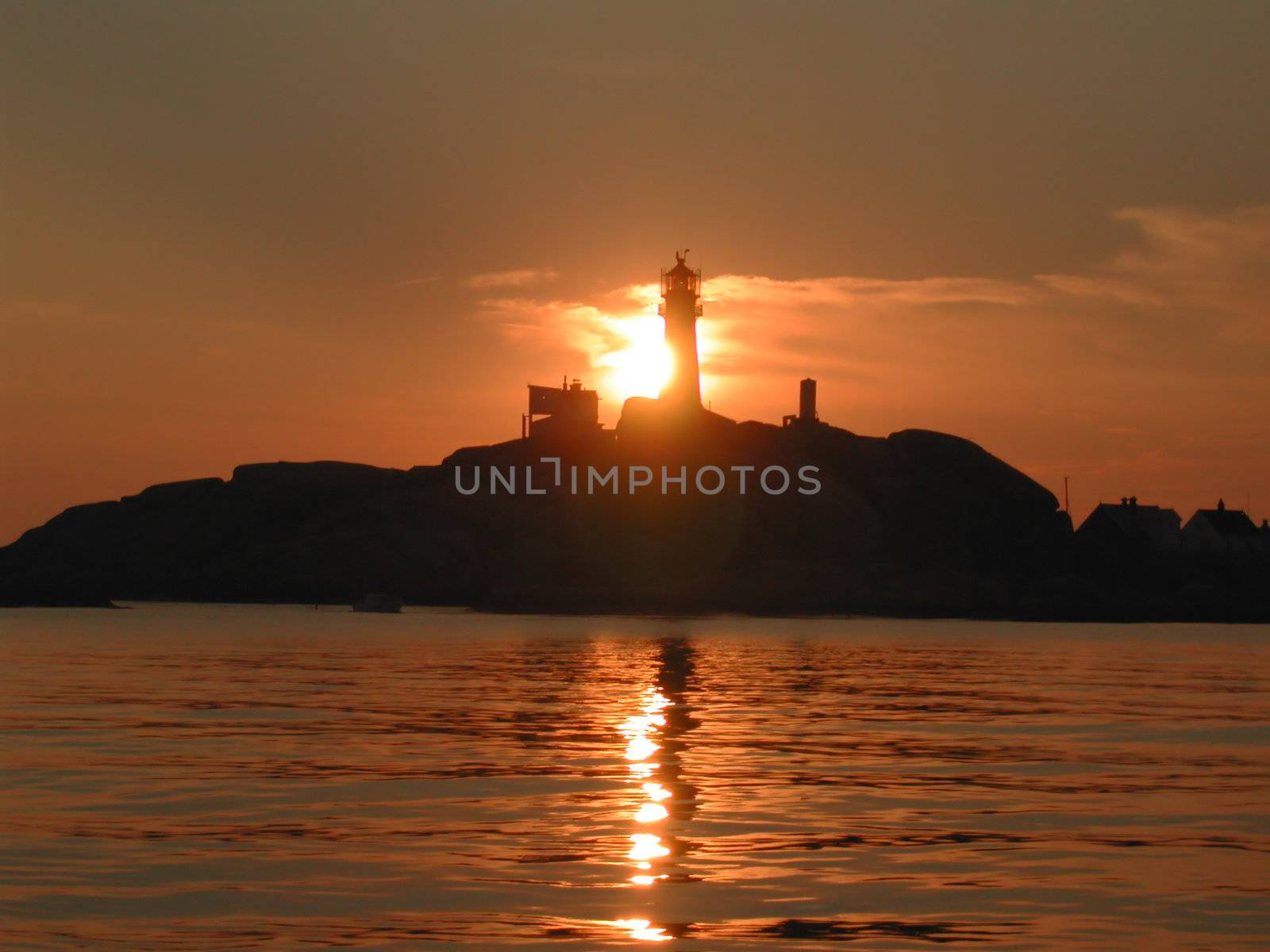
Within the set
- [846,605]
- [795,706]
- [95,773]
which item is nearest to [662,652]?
[795,706]

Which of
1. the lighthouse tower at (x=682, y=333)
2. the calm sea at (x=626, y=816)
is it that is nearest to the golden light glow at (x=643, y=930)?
the calm sea at (x=626, y=816)

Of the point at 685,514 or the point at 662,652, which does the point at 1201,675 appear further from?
the point at 685,514

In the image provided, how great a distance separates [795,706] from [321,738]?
1747 cm

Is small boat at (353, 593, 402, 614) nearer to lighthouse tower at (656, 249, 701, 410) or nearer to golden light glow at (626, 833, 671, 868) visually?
lighthouse tower at (656, 249, 701, 410)

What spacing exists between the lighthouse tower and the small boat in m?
41.1

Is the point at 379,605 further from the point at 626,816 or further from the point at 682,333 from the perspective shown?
the point at 626,816

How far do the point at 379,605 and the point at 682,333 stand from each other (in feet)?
158

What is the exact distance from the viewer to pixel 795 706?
4869 centimetres

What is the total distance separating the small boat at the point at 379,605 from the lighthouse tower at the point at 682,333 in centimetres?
4106

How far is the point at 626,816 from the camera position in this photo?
80.1 ft

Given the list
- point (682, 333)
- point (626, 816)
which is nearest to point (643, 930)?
point (626, 816)

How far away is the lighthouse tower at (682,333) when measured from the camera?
590ft

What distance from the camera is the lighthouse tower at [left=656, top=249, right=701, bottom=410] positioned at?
17988cm

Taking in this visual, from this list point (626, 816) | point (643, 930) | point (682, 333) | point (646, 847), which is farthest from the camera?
point (682, 333)
